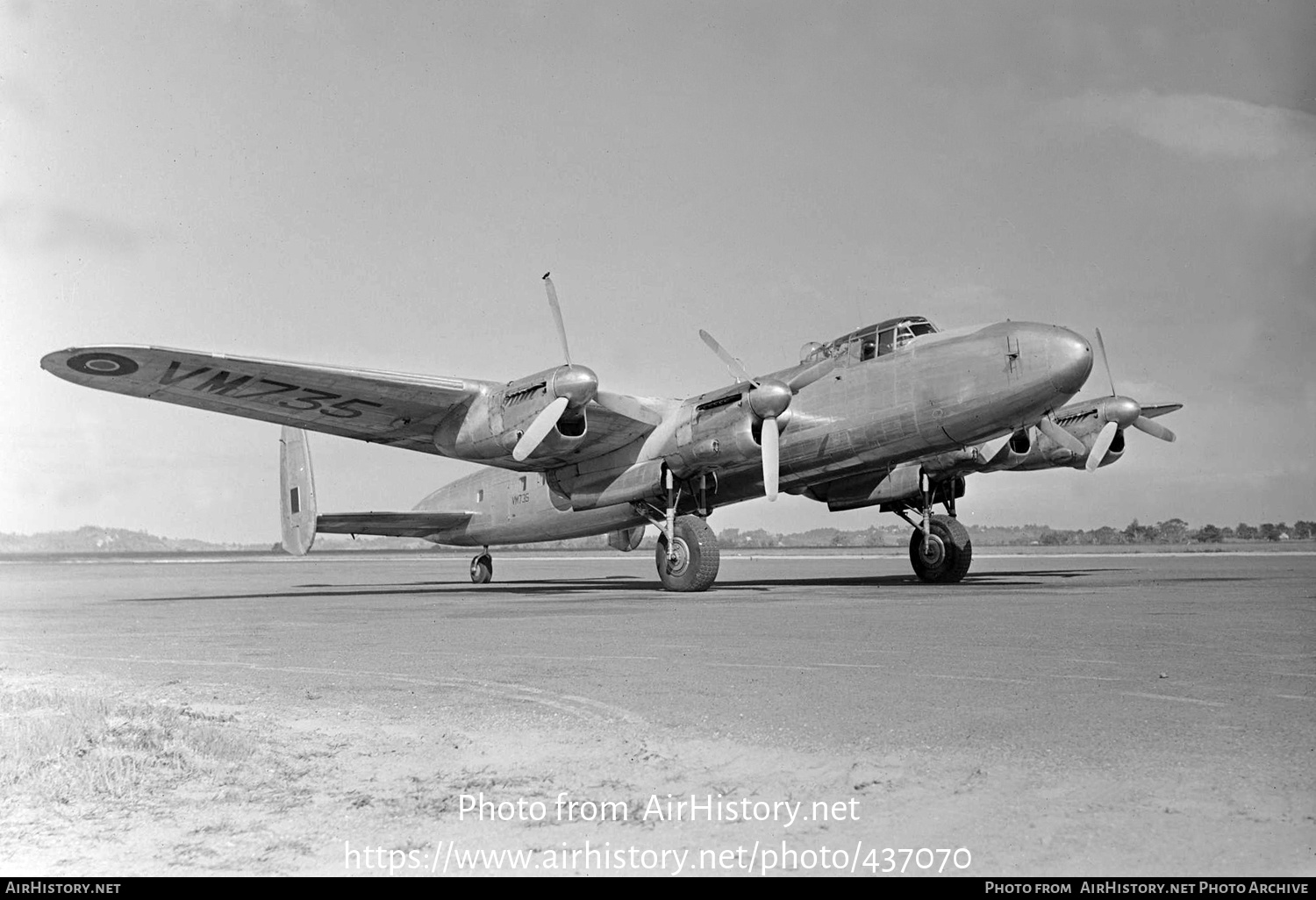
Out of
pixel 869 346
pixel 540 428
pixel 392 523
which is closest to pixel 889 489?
pixel 869 346

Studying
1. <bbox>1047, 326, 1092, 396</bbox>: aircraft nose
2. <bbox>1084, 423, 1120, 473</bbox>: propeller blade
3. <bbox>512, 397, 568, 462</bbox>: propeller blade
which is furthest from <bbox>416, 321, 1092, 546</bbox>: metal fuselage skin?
<bbox>1084, 423, 1120, 473</bbox>: propeller blade

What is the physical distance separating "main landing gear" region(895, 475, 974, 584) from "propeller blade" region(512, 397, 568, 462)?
10.0 meters

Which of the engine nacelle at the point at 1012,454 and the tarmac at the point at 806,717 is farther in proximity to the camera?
the engine nacelle at the point at 1012,454

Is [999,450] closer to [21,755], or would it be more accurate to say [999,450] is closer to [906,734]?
[906,734]

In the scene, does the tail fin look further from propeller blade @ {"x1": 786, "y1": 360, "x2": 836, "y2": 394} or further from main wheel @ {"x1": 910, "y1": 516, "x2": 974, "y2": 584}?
main wheel @ {"x1": 910, "y1": 516, "x2": 974, "y2": 584}

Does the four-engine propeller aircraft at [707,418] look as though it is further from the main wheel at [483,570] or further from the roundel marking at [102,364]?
the main wheel at [483,570]

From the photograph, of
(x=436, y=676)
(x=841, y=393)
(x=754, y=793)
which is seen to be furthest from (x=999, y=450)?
(x=754, y=793)

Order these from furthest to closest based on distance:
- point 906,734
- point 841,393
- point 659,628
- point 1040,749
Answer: point 841,393 < point 659,628 < point 906,734 < point 1040,749

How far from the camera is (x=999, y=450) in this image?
25469 millimetres

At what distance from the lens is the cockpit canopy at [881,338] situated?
20219 millimetres

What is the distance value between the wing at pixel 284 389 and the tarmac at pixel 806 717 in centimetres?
475

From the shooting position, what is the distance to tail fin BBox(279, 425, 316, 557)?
24.0m

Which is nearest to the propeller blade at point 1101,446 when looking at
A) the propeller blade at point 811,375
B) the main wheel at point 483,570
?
the propeller blade at point 811,375
